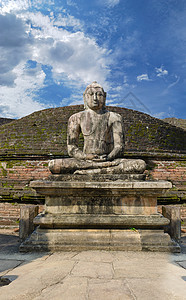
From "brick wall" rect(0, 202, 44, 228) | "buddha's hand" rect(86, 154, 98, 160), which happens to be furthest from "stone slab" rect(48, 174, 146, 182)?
"brick wall" rect(0, 202, 44, 228)

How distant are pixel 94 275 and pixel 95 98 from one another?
252cm

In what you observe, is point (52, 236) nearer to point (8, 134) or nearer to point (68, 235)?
point (68, 235)

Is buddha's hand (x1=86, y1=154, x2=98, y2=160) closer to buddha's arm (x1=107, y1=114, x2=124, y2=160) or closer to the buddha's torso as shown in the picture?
the buddha's torso

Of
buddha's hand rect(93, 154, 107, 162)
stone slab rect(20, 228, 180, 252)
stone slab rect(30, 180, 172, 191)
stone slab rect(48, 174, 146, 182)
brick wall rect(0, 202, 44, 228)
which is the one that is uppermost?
buddha's hand rect(93, 154, 107, 162)

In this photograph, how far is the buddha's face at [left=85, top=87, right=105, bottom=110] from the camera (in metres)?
3.62

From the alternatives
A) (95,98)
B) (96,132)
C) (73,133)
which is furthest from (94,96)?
(73,133)

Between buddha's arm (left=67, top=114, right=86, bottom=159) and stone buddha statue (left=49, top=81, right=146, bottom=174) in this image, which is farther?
buddha's arm (left=67, top=114, right=86, bottom=159)

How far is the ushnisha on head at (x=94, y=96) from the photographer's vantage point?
3623 millimetres

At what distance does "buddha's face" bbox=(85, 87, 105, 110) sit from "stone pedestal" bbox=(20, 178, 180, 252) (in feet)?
4.29

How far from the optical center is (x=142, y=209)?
302cm

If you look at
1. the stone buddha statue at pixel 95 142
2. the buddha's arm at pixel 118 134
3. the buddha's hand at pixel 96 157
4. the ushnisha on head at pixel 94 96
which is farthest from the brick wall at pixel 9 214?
the ushnisha on head at pixel 94 96

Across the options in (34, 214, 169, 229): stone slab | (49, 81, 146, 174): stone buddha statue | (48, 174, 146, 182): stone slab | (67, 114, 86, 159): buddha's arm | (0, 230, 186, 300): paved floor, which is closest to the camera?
(0, 230, 186, 300): paved floor

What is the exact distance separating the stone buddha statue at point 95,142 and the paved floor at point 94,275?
1.16m

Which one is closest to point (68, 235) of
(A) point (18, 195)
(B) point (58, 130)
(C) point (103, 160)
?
(C) point (103, 160)
